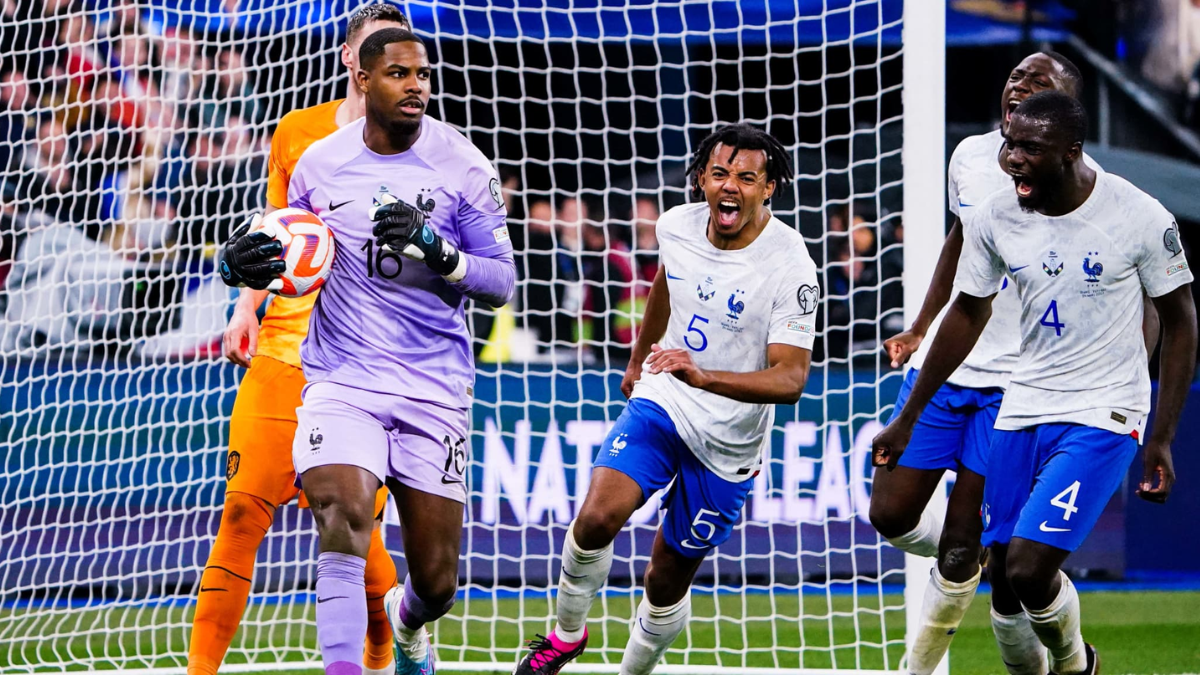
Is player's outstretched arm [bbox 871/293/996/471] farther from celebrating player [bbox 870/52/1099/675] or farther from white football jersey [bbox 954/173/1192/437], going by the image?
celebrating player [bbox 870/52/1099/675]

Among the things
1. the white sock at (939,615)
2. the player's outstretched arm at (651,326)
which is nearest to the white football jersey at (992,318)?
the white sock at (939,615)

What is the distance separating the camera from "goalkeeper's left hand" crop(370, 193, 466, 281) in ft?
14.8

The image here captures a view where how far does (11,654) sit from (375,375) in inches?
140

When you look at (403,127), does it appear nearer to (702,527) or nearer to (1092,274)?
(702,527)

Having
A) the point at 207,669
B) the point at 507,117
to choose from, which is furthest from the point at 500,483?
the point at 507,117

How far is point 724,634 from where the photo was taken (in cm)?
803

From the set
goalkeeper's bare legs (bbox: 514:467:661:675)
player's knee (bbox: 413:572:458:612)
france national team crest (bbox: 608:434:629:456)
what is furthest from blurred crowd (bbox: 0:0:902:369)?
player's knee (bbox: 413:572:458:612)

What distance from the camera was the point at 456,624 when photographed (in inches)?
327

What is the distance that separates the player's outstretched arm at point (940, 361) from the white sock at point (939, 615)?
0.77 m

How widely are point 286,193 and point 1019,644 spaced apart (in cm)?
312

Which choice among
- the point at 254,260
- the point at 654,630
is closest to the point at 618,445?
the point at 654,630

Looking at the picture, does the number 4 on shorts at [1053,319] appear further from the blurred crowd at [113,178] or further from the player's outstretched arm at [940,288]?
the blurred crowd at [113,178]

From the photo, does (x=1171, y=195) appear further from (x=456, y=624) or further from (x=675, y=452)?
(x=675, y=452)

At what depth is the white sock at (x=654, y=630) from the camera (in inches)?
214
